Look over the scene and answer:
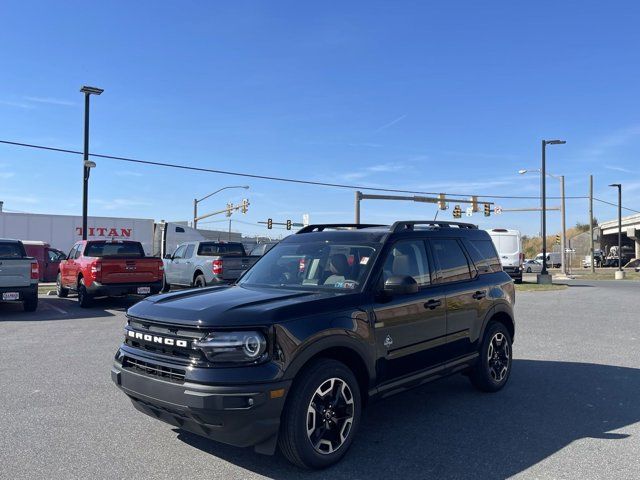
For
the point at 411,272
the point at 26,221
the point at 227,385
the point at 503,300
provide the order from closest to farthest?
the point at 227,385, the point at 411,272, the point at 503,300, the point at 26,221

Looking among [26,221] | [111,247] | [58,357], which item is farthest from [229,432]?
[26,221]

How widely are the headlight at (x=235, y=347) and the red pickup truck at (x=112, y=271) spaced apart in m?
11.3

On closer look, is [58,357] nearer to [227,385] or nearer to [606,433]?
[227,385]

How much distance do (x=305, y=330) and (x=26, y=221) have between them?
3525 centimetres

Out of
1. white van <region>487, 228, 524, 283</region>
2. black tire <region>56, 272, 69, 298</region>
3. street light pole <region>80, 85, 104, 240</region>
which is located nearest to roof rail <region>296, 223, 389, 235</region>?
black tire <region>56, 272, 69, 298</region>

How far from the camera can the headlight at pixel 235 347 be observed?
364cm

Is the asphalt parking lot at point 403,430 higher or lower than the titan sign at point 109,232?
lower

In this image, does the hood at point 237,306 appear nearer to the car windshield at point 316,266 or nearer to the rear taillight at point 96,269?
the car windshield at point 316,266

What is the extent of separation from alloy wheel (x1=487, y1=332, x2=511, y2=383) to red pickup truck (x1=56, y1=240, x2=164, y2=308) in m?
10.5

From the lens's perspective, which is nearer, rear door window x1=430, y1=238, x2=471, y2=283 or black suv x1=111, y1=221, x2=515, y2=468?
black suv x1=111, y1=221, x2=515, y2=468

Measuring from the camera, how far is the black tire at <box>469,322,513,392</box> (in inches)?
231

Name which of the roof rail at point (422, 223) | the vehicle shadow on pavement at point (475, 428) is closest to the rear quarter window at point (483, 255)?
the roof rail at point (422, 223)

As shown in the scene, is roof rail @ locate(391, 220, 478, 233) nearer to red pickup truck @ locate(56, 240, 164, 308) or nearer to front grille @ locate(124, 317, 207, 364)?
front grille @ locate(124, 317, 207, 364)

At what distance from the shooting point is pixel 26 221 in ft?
111
